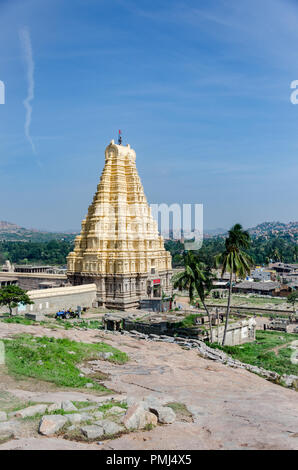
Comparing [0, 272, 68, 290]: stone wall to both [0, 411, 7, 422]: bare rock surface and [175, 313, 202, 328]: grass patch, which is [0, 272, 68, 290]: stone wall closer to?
[175, 313, 202, 328]: grass patch

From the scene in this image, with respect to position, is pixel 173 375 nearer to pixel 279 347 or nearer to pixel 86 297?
pixel 279 347

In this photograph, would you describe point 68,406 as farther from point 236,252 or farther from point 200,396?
point 236,252

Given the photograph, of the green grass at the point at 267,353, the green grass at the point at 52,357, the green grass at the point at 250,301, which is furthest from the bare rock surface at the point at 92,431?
the green grass at the point at 250,301

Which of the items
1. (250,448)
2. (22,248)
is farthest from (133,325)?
(22,248)

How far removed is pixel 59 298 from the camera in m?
40.1

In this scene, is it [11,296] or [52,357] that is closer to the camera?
→ [52,357]

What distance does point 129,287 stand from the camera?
44031 millimetres

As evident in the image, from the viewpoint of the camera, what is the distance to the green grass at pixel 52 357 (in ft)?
47.7

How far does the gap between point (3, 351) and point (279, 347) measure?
72.5ft

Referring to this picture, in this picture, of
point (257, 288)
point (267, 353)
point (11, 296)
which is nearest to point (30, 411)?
point (267, 353)

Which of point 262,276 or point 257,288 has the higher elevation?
point 262,276

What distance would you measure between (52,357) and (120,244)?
27.6 m

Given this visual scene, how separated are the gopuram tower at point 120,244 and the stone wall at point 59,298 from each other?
4.45 ft

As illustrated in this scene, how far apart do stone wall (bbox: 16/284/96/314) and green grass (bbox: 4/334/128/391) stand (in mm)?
16887
